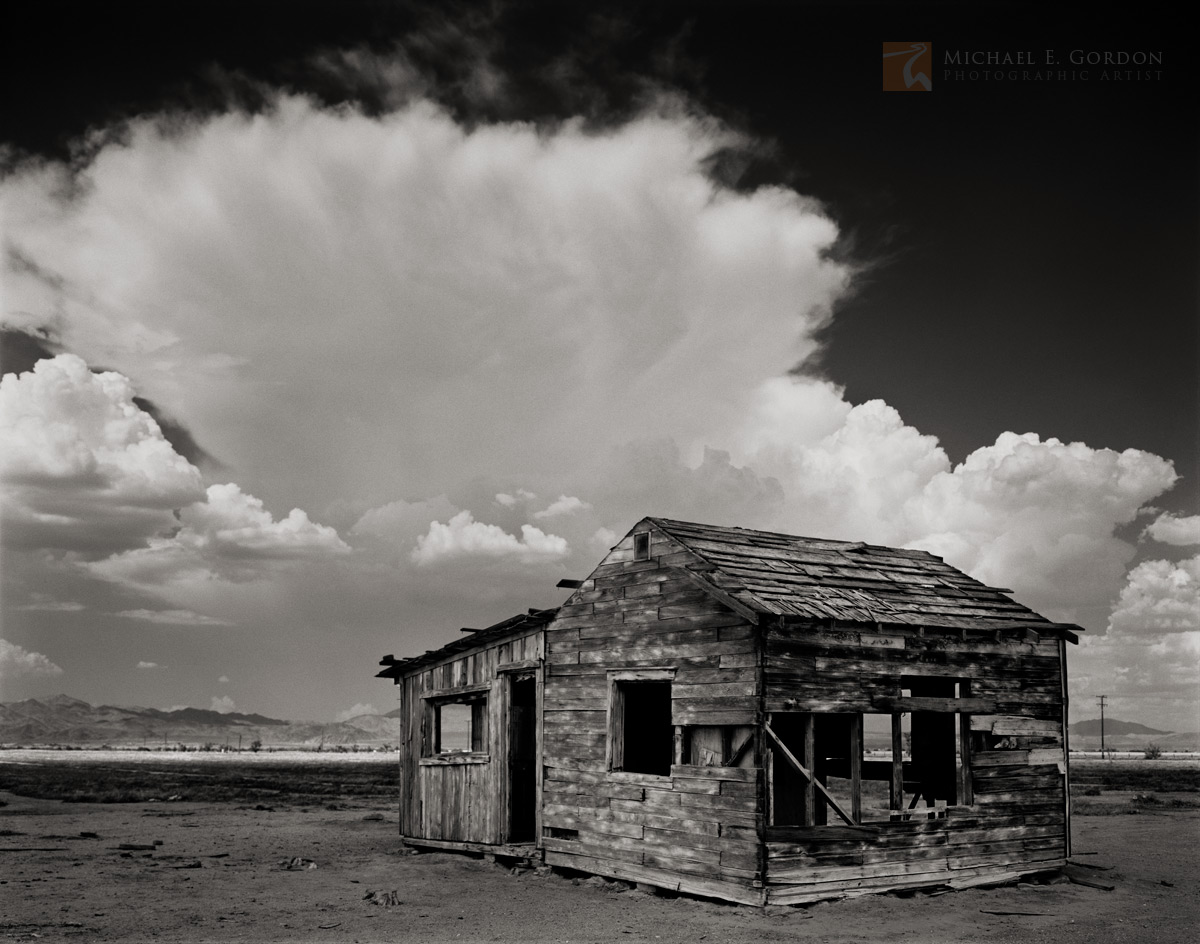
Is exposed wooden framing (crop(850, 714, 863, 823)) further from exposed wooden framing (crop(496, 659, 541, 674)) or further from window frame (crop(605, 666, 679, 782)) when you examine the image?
exposed wooden framing (crop(496, 659, 541, 674))

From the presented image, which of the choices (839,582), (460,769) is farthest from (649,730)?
(839,582)

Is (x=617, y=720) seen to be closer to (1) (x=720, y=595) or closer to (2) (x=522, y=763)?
(1) (x=720, y=595)

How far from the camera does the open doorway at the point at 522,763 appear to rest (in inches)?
717

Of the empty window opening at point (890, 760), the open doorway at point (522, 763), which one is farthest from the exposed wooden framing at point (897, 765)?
the open doorway at point (522, 763)

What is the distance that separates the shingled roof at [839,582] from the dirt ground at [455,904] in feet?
12.3

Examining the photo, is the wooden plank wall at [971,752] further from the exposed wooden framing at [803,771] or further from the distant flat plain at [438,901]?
the distant flat plain at [438,901]

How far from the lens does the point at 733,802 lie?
1333cm

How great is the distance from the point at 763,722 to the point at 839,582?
3.56 meters

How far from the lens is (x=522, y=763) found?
727 inches

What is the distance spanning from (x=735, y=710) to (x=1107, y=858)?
10.8 meters

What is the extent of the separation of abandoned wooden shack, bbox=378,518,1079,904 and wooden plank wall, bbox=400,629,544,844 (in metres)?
0.05

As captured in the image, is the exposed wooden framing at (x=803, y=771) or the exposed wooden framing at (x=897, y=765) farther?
the exposed wooden framing at (x=897, y=765)

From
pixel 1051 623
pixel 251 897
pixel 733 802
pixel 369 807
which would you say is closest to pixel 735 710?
pixel 733 802

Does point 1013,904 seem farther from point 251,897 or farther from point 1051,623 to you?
point 251,897
